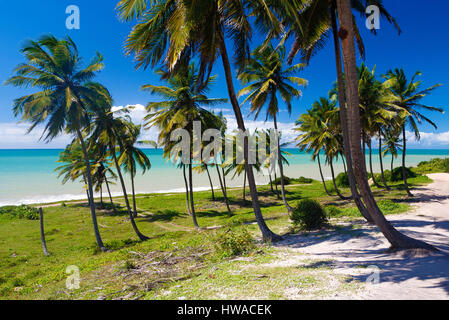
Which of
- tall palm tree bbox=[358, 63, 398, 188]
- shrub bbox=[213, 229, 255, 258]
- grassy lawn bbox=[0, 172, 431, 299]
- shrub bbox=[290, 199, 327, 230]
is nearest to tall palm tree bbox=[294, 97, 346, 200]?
tall palm tree bbox=[358, 63, 398, 188]

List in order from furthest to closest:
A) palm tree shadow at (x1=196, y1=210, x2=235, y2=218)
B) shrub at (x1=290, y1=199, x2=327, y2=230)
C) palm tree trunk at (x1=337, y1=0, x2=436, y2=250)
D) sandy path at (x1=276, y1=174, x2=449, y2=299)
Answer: palm tree shadow at (x1=196, y1=210, x2=235, y2=218) < shrub at (x1=290, y1=199, x2=327, y2=230) < palm tree trunk at (x1=337, y1=0, x2=436, y2=250) < sandy path at (x1=276, y1=174, x2=449, y2=299)

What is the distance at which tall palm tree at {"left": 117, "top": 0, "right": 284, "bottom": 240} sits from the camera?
22.2 ft

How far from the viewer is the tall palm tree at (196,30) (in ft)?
22.2

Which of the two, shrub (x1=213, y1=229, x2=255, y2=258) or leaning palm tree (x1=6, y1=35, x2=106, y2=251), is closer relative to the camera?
shrub (x1=213, y1=229, x2=255, y2=258)

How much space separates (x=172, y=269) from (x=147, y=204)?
72.0ft

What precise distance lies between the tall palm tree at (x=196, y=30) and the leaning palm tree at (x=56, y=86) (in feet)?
20.4

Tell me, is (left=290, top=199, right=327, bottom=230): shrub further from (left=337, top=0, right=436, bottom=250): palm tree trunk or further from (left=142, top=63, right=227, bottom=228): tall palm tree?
(left=142, top=63, right=227, bottom=228): tall palm tree

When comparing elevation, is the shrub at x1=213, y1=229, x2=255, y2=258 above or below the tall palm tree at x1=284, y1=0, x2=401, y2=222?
below

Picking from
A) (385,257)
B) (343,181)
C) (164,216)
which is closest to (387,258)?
(385,257)

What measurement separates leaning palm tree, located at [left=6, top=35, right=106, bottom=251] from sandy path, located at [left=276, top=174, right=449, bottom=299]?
11.9 m

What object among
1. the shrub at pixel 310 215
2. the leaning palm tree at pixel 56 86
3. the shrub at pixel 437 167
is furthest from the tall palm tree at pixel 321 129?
the shrub at pixel 437 167

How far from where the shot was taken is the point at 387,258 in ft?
17.2

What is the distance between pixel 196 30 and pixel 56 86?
960cm

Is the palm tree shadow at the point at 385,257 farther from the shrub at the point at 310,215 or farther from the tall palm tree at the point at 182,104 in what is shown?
the tall palm tree at the point at 182,104
